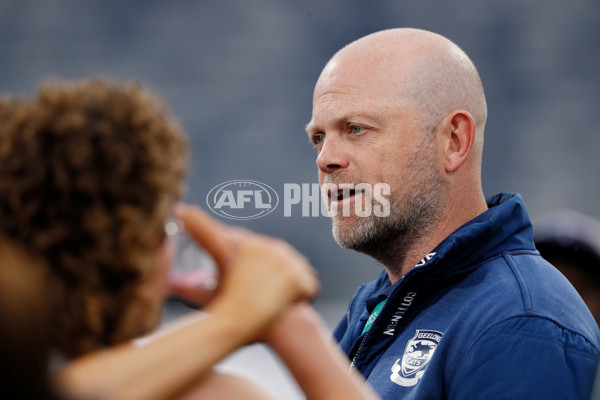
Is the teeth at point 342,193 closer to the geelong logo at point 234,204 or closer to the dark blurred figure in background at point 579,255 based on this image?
the dark blurred figure in background at point 579,255

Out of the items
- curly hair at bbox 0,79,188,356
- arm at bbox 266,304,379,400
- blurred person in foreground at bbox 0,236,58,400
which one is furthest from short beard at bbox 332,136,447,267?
blurred person in foreground at bbox 0,236,58,400

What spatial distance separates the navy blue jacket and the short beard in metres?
0.13

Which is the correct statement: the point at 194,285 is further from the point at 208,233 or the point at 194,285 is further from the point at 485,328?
the point at 485,328

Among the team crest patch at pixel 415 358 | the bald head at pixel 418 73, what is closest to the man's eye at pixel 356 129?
the bald head at pixel 418 73

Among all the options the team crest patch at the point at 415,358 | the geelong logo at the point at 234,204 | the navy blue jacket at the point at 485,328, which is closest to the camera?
the navy blue jacket at the point at 485,328

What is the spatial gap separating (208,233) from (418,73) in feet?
3.47

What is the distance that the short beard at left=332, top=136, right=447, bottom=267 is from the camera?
1.53 metres

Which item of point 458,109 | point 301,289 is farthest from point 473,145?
point 301,289

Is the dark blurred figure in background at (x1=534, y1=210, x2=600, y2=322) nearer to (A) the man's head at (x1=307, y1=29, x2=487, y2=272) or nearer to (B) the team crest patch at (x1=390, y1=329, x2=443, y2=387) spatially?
(A) the man's head at (x1=307, y1=29, x2=487, y2=272)

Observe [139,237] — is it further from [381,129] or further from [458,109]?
[458,109]

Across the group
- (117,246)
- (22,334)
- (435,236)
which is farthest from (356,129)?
(22,334)

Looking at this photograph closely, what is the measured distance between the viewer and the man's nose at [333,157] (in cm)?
156

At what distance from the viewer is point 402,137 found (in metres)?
1.55

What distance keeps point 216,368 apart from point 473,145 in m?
1.11
